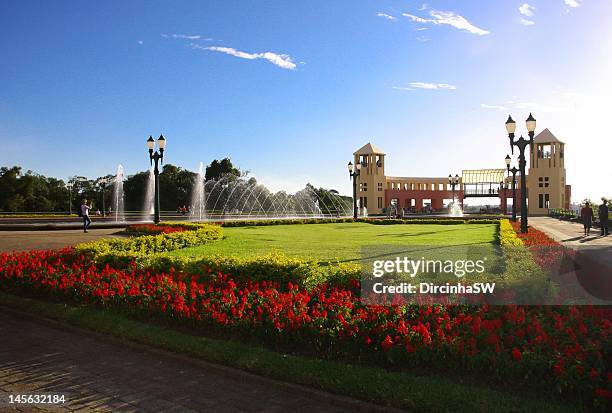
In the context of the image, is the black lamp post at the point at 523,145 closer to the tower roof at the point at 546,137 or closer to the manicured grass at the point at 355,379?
the manicured grass at the point at 355,379

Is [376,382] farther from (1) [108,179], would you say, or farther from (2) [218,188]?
(1) [108,179]

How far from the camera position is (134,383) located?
4715mm

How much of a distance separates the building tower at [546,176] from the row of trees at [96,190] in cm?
2252

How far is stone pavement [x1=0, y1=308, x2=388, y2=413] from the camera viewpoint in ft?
13.8

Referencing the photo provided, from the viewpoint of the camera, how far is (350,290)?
23.4 ft

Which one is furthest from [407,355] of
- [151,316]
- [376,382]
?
[151,316]

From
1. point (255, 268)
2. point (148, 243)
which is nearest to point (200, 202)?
point (148, 243)

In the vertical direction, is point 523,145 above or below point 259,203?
above

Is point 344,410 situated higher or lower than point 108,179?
lower

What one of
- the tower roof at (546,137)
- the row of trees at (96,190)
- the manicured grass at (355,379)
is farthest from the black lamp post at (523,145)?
the tower roof at (546,137)

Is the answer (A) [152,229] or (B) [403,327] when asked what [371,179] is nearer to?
(A) [152,229]

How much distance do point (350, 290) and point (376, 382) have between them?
2755mm

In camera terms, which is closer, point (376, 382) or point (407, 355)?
point (376, 382)

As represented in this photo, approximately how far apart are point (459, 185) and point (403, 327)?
65391 mm
